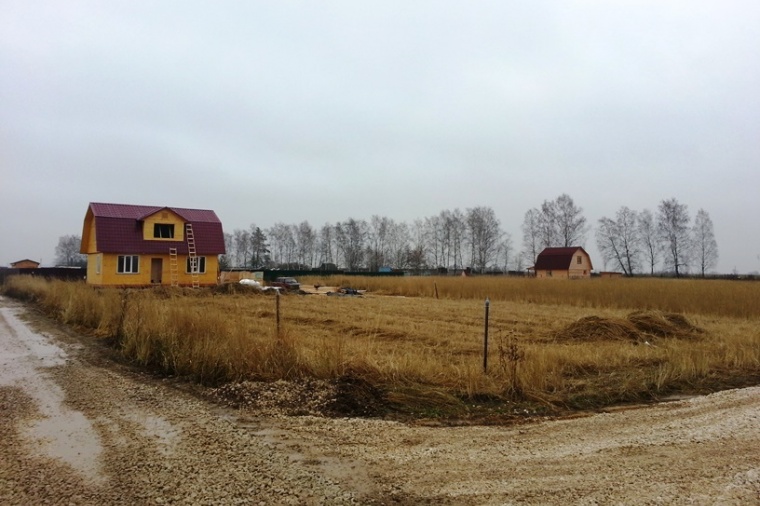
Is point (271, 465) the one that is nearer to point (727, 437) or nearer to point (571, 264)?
point (727, 437)

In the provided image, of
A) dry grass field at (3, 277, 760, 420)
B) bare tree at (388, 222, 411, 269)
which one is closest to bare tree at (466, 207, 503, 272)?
bare tree at (388, 222, 411, 269)

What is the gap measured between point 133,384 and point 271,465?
433cm

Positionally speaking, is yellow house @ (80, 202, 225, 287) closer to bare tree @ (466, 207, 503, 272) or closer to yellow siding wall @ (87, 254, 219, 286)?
yellow siding wall @ (87, 254, 219, 286)

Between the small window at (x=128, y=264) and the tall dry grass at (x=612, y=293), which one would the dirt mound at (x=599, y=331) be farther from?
the small window at (x=128, y=264)

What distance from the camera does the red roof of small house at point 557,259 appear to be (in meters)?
59.2

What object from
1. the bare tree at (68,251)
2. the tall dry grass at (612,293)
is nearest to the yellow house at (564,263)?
the tall dry grass at (612,293)

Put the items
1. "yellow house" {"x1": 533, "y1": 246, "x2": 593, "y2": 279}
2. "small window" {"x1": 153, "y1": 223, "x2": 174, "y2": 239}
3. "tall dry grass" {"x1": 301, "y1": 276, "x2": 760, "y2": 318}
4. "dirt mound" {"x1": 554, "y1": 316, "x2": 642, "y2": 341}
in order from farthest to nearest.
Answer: "yellow house" {"x1": 533, "y1": 246, "x2": 593, "y2": 279} < "small window" {"x1": 153, "y1": 223, "x2": 174, "y2": 239} < "tall dry grass" {"x1": 301, "y1": 276, "x2": 760, "y2": 318} < "dirt mound" {"x1": 554, "y1": 316, "x2": 642, "y2": 341}

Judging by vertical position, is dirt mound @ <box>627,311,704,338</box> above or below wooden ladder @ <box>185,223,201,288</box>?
below

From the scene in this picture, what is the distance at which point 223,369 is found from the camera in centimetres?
764

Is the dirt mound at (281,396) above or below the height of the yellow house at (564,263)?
below

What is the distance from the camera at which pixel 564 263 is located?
5934 cm

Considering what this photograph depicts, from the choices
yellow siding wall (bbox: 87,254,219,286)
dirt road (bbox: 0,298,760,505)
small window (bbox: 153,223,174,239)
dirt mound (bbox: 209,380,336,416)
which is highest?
small window (bbox: 153,223,174,239)

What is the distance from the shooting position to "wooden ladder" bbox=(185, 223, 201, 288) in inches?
1332

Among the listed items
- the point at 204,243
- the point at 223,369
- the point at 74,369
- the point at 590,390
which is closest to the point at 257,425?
the point at 223,369
